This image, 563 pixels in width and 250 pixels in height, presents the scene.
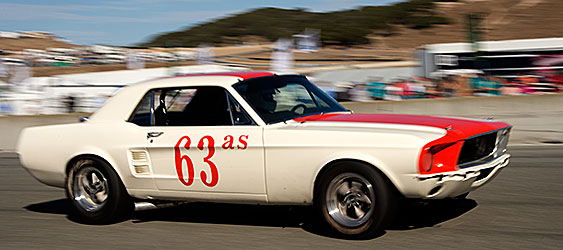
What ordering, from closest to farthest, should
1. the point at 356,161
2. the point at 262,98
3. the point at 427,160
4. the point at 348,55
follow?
the point at 427,160 < the point at 356,161 < the point at 262,98 < the point at 348,55

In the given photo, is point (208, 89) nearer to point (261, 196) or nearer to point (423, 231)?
point (261, 196)

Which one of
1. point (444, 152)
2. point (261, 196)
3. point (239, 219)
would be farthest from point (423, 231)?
point (239, 219)

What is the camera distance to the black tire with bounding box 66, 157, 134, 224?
6.19 meters

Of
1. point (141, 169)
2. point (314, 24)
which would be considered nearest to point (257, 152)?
point (141, 169)

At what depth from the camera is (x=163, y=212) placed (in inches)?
271

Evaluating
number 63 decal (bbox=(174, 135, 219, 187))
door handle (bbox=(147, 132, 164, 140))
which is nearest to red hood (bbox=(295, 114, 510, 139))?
number 63 decal (bbox=(174, 135, 219, 187))

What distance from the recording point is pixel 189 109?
5988 mm

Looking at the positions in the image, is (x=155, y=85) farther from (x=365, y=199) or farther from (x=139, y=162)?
(x=365, y=199)

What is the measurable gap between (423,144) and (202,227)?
2277 mm

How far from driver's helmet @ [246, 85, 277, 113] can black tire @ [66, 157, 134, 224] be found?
4.98 ft

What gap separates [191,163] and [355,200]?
4.96ft

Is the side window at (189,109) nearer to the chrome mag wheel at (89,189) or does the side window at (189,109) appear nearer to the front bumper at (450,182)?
the chrome mag wheel at (89,189)

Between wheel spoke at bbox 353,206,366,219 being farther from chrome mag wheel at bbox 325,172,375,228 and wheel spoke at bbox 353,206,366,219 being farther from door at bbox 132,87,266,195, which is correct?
door at bbox 132,87,266,195

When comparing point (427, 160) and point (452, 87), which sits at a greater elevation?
point (427, 160)
